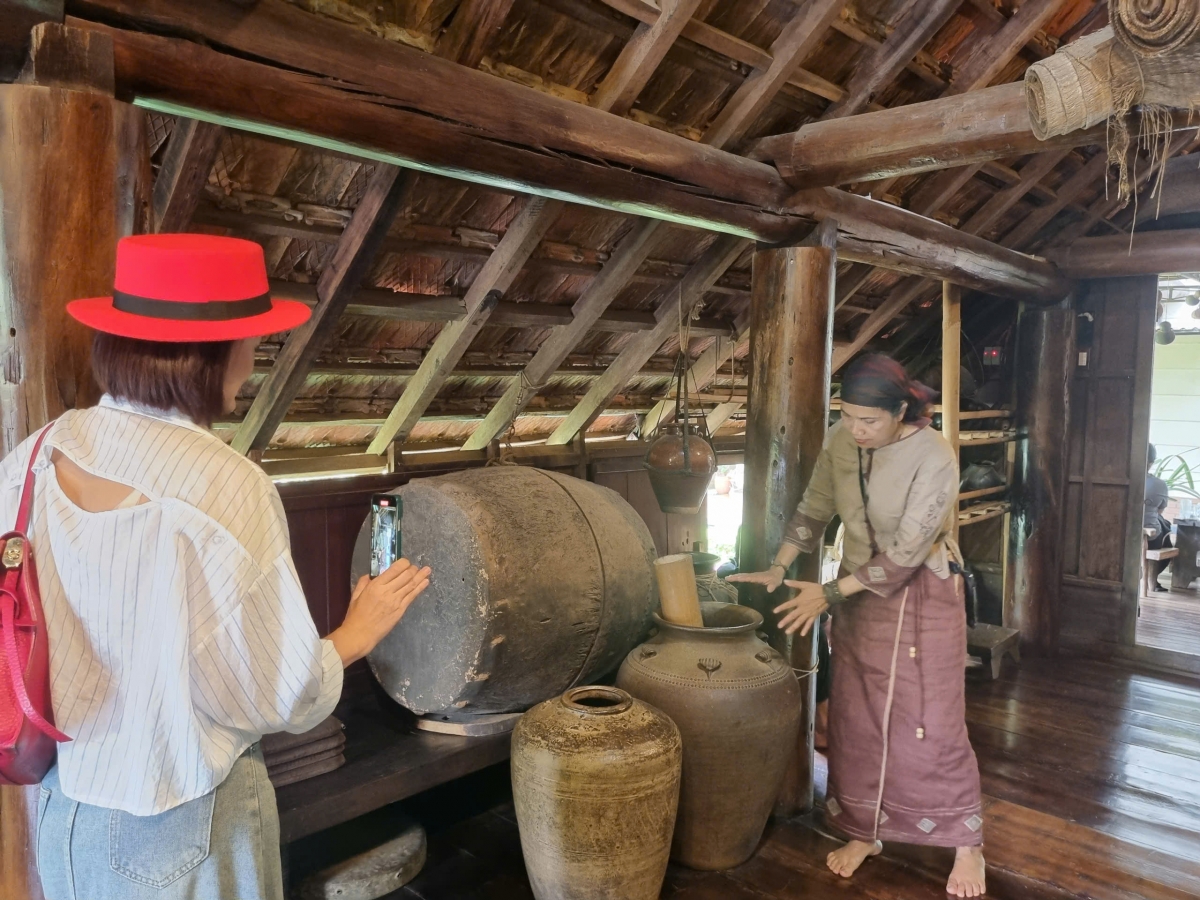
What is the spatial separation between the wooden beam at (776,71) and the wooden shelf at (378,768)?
97.7 inches

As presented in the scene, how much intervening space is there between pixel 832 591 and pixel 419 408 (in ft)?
6.97

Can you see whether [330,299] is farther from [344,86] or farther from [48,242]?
[48,242]

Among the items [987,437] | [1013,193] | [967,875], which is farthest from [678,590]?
[987,437]

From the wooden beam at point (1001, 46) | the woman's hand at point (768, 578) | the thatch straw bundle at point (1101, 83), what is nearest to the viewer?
the thatch straw bundle at point (1101, 83)

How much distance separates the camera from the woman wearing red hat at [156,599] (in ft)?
4.03

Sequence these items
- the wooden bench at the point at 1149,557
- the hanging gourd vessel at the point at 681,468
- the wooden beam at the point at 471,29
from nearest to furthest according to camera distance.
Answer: the wooden beam at the point at 471,29
the hanging gourd vessel at the point at 681,468
the wooden bench at the point at 1149,557

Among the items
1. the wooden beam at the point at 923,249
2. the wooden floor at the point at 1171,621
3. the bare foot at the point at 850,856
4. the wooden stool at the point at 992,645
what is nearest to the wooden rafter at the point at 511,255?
the wooden beam at the point at 923,249

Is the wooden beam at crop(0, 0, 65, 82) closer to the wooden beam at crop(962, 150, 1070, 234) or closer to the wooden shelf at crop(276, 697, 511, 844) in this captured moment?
the wooden shelf at crop(276, 697, 511, 844)

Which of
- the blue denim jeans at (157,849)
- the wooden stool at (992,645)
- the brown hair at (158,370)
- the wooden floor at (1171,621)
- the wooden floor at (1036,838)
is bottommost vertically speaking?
the wooden floor at (1036,838)

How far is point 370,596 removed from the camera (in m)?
1.51

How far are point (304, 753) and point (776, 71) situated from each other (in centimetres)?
293

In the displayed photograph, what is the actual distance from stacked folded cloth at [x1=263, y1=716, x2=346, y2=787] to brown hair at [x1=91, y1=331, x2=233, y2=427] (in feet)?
4.99

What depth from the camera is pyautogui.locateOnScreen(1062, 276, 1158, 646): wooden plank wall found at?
5535 mm

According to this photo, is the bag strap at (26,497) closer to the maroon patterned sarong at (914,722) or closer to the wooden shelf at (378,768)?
the wooden shelf at (378,768)
